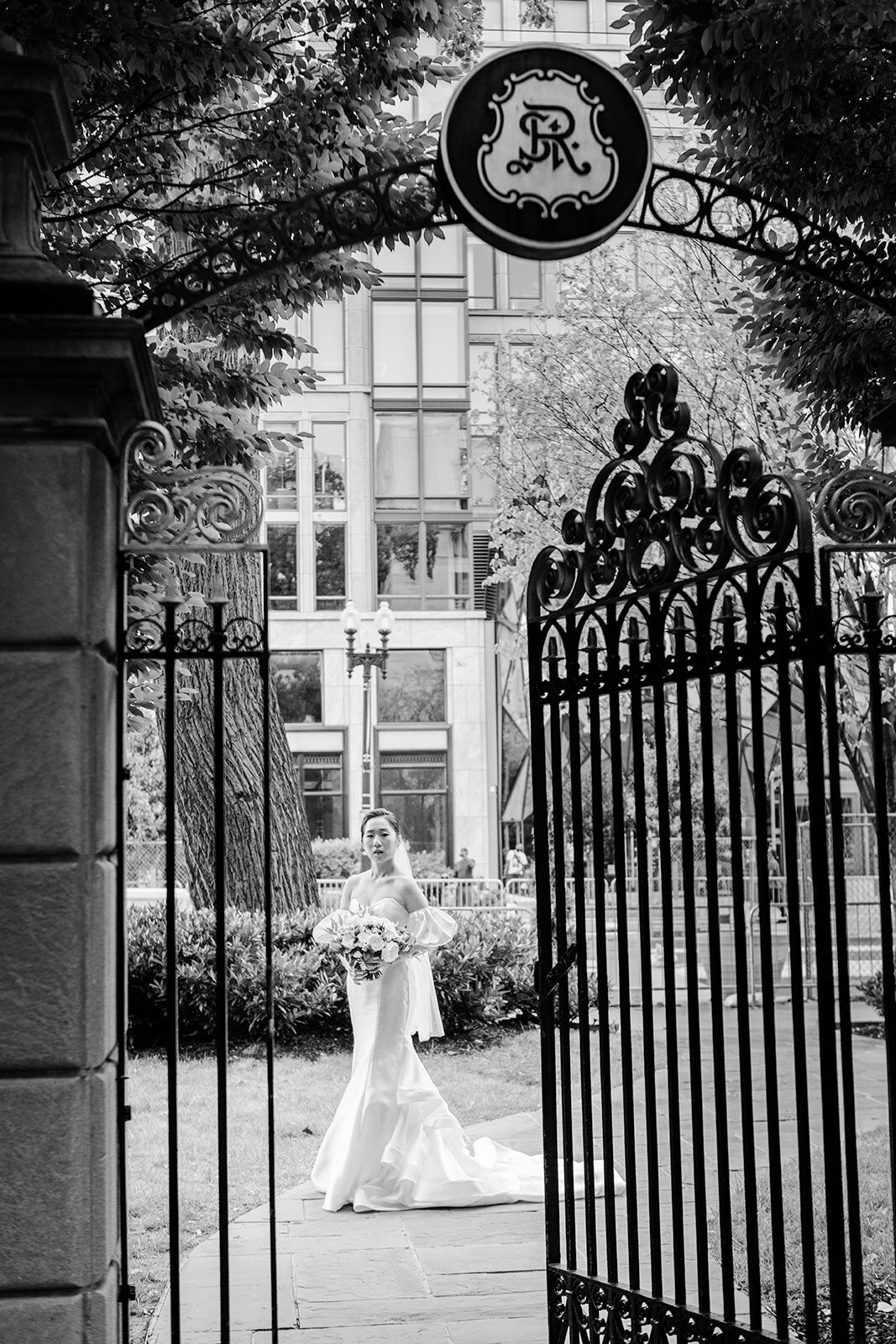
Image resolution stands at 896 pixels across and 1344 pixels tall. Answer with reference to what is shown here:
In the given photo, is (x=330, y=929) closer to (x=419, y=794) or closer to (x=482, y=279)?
(x=419, y=794)

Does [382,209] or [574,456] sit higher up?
[574,456]

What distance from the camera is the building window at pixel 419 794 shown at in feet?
115

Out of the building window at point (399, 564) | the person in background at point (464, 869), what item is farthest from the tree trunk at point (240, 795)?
A: the building window at point (399, 564)

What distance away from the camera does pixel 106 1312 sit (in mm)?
4082

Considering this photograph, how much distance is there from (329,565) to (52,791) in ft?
106

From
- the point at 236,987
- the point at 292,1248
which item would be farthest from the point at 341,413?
the point at 292,1248

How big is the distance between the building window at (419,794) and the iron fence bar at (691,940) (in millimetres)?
30199

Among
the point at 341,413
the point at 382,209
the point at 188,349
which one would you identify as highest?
the point at 341,413

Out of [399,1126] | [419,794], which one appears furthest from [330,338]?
[399,1126]

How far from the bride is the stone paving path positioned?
0.43 ft

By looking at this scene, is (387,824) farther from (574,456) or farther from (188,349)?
(574,456)

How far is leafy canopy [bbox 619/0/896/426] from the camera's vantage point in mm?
5660

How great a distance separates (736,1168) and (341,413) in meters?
29.4

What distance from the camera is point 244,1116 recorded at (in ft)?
37.0
